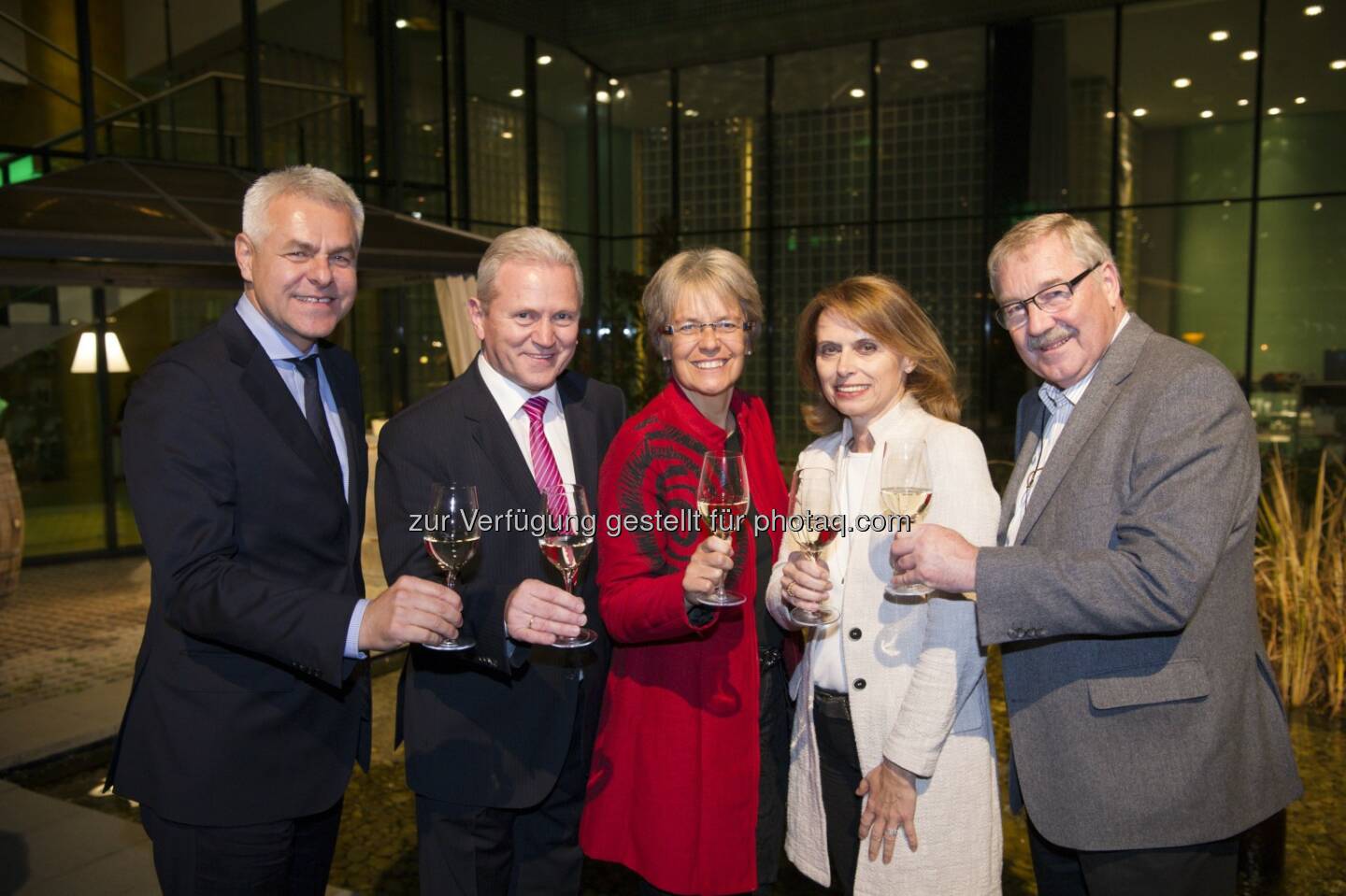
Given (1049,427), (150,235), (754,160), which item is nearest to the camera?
(1049,427)

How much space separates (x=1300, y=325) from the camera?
1128 centimetres

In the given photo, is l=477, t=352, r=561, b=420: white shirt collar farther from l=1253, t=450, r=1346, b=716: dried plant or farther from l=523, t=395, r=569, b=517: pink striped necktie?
l=1253, t=450, r=1346, b=716: dried plant

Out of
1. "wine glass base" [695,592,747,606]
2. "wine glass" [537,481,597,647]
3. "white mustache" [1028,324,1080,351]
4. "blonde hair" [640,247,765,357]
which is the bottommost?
"wine glass base" [695,592,747,606]

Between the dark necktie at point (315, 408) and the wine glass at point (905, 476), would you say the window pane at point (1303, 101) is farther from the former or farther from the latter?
the dark necktie at point (315, 408)

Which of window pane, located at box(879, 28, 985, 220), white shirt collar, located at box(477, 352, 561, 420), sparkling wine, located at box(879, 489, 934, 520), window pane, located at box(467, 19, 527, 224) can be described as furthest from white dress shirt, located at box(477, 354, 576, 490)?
window pane, located at box(879, 28, 985, 220)

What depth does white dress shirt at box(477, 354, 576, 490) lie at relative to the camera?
2223mm

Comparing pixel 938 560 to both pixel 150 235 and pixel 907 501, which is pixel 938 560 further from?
pixel 150 235

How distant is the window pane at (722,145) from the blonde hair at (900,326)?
12.4 meters

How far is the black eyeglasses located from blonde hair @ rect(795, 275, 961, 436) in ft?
0.62

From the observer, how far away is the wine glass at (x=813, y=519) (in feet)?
5.96

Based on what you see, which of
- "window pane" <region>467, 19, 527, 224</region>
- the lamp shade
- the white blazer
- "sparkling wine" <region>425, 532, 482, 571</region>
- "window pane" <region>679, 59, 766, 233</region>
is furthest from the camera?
"window pane" <region>679, 59, 766, 233</region>

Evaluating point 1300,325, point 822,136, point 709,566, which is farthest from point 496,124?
point 709,566

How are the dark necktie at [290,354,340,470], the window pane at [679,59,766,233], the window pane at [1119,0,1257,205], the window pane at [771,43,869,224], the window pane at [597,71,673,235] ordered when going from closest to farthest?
the dark necktie at [290,354,340,470] → the window pane at [1119,0,1257,205] → the window pane at [771,43,869,224] → the window pane at [679,59,766,233] → the window pane at [597,71,673,235]

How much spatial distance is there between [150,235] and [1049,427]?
199 inches
